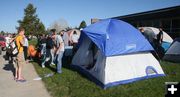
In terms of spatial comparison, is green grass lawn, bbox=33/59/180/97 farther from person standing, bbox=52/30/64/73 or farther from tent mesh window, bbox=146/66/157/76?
person standing, bbox=52/30/64/73

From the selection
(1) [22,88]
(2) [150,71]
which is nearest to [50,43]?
(1) [22,88]

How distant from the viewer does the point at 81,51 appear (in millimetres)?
10891

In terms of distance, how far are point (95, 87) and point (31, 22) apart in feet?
212

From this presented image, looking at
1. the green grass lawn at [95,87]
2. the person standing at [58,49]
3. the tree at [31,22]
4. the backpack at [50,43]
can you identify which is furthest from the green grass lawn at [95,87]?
the tree at [31,22]

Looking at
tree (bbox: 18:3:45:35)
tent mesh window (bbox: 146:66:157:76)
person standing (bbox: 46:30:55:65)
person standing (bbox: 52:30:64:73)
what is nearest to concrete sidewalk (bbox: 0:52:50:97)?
person standing (bbox: 52:30:64:73)

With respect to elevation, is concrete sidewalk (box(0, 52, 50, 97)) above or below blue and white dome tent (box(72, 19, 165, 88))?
below

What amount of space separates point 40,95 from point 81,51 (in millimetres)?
4115

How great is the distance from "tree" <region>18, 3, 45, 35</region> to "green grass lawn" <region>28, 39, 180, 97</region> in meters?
59.1

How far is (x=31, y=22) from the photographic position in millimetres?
69500

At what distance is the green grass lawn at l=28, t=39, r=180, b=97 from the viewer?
703 cm

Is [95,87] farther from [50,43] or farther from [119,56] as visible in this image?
[50,43]

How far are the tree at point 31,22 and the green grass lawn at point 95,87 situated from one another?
59087 millimetres

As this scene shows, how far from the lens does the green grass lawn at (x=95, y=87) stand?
7.03m

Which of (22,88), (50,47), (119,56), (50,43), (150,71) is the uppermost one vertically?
(50,43)
